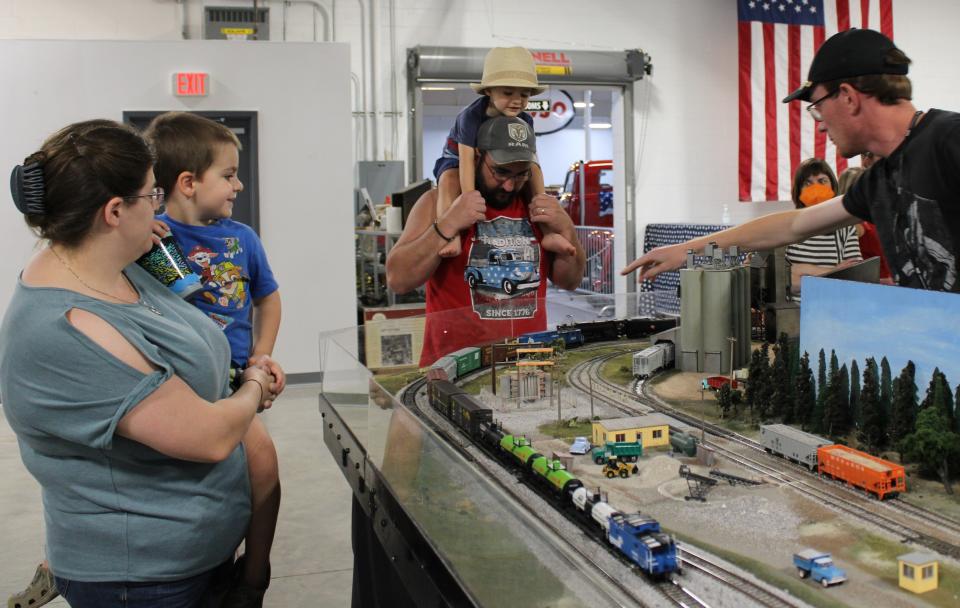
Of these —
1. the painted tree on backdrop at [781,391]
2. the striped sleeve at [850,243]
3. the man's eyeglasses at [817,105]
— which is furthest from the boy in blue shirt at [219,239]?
the striped sleeve at [850,243]

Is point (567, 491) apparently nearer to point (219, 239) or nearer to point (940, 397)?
point (940, 397)

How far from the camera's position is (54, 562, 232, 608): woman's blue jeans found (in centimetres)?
205

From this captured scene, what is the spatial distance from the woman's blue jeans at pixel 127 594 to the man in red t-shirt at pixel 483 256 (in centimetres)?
167

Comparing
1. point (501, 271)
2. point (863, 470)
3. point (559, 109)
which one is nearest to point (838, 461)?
point (863, 470)

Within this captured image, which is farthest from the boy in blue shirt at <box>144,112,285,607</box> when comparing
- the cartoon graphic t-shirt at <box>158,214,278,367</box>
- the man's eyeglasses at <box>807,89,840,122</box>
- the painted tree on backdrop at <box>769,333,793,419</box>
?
the man's eyeglasses at <box>807,89,840,122</box>

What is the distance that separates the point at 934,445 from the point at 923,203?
0.91 metres

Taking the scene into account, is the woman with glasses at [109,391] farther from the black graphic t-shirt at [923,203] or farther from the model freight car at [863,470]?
the black graphic t-shirt at [923,203]

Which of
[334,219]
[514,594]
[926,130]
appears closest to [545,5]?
[334,219]

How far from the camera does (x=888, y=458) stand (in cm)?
230

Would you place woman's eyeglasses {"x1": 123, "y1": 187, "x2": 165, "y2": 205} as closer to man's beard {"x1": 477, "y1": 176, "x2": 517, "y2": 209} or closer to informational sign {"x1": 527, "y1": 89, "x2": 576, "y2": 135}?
man's beard {"x1": 477, "y1": 176, "x2": 517, "y2": 209}

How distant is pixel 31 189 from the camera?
1915 mm

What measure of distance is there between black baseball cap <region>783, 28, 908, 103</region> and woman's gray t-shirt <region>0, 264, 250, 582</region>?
194 cm

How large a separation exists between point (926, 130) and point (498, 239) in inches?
66.0

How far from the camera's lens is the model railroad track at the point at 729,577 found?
153cm
